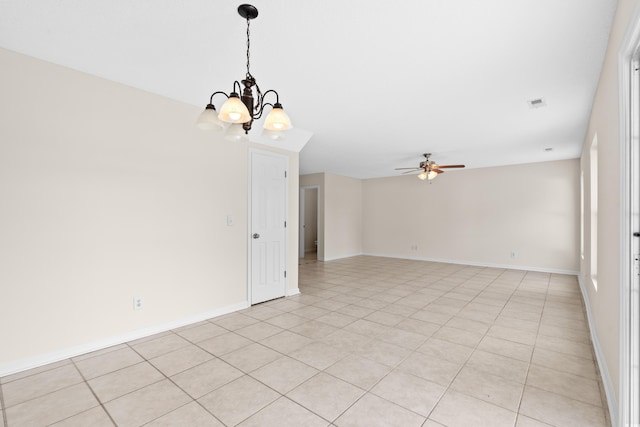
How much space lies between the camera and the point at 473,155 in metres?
5.91

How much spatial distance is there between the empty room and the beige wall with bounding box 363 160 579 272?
2.18 meters

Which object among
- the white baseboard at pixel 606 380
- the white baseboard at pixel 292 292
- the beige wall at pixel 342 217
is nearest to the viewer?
the white baseboard at pixel 606 380

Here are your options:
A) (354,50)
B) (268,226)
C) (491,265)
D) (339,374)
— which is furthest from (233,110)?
(491,265)

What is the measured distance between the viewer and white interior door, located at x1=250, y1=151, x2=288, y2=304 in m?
4.07

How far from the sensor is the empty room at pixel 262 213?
185 cm

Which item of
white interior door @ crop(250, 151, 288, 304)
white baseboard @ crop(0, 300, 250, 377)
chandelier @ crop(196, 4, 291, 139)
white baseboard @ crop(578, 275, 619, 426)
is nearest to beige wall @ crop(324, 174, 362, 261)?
white interior door @ crop(250, 151, 288, 304)

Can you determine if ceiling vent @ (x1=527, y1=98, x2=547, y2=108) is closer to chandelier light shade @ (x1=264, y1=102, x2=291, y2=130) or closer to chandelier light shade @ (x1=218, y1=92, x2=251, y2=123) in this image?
chandelier light shade @ (x1=264, y1=102, x2=291, y2=130)

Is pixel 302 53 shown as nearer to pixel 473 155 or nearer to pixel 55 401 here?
pixel 55 401

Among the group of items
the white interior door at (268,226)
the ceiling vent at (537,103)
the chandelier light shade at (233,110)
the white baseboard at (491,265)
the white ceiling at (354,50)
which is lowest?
the white baseboard at (491,265)

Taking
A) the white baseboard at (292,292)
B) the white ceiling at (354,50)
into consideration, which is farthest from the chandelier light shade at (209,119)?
the white baseboard at (292,292)

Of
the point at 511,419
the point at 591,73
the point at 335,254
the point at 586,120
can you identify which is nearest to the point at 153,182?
the point at 511,419

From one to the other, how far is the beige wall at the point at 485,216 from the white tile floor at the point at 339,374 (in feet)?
9.80

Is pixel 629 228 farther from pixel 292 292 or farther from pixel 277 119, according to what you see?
pixel 292 292

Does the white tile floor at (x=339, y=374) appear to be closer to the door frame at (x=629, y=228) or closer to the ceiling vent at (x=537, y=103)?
the door frame at (x=629, y=228)
